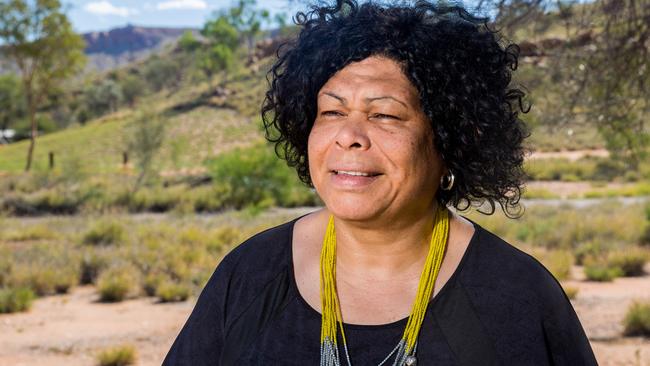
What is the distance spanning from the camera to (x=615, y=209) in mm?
20219

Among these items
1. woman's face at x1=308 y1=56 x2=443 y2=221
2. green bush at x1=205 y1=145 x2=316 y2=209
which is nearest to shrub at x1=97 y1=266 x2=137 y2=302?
woman's face at x1=308 y1=56 x2=443 y2=221

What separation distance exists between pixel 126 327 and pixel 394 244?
8198 mm

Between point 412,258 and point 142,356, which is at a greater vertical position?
point 412,258

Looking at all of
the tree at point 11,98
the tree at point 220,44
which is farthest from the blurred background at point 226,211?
the tree at point 11,98

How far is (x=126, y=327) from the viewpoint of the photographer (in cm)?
972

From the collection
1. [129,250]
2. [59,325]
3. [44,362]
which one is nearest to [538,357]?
[44,362]

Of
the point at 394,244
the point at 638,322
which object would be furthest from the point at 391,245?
the point at 638,322

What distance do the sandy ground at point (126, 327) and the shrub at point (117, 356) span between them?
121 mm

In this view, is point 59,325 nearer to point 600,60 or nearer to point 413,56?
point 600,60

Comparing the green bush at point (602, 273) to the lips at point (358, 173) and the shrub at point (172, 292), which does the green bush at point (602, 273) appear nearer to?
the shrub at point (172, 292)

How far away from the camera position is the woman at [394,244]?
1.92 metres

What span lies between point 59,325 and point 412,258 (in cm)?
866

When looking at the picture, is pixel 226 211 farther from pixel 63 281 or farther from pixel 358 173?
pixel 358 173

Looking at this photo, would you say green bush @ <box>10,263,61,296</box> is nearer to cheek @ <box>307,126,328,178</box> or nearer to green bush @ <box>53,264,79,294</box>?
green bush @ <box>53,264,79,294</box>
